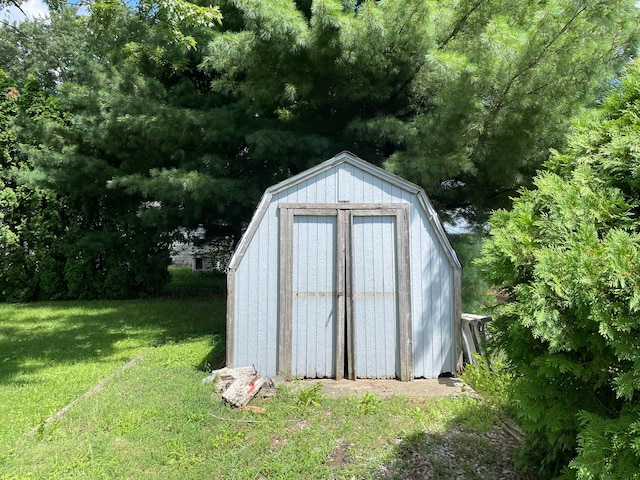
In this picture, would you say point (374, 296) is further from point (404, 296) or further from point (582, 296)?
point (582, 296)

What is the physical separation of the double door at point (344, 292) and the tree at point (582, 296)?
258cm

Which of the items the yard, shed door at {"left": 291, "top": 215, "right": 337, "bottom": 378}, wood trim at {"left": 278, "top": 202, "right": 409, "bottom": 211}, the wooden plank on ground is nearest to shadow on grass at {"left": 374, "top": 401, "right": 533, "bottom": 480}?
the yard

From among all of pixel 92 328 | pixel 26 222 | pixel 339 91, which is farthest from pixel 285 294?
pixel 26 222

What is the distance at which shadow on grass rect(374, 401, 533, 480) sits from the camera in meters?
3.01

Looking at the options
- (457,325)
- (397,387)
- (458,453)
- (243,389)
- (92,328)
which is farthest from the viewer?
(92,328)

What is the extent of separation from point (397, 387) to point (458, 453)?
1467 millimetres

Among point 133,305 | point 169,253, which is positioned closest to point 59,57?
point 169,253

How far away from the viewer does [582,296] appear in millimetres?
1815

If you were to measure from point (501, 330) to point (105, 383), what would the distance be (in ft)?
14.8

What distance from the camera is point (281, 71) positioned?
21.8 feet

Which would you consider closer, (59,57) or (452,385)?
(452,385)

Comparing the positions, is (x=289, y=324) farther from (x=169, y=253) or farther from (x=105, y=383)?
(x=169, y=253)

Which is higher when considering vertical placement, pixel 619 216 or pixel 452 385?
pixel 619 216

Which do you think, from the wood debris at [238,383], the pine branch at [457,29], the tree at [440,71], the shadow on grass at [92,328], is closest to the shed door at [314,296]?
the wood debris at [238,383]
